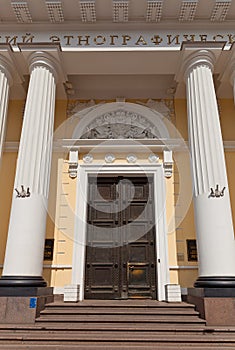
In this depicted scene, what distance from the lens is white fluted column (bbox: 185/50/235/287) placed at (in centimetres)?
634

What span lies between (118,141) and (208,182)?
318 cm

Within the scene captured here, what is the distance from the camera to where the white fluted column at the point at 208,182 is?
6340 mm

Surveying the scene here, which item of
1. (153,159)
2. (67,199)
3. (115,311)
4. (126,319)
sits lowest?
(126,319)

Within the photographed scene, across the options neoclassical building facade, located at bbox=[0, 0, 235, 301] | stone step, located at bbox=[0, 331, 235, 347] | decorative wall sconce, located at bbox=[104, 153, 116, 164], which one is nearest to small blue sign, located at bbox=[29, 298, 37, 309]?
stone step, located at bbox=[0, 331, 235, 347]

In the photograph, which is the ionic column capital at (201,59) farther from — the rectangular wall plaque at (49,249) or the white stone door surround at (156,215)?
the rectangular wall plaque at (49,249)

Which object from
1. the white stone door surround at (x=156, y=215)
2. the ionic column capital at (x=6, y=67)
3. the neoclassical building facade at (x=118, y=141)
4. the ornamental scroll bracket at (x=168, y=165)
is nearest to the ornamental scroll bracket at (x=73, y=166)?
the neoclassical building facade at (x=118, y=141)

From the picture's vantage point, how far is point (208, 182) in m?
6.95

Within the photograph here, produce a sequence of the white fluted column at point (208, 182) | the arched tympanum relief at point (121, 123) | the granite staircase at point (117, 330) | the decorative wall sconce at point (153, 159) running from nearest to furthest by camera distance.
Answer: the granite staircase at point (117, 330), the white fluted column at point (208, 182), the decorative wall sconce at point (153, 159), the arched tympanum relief at point (121, 123)

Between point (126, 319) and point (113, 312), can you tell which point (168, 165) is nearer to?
point (113, 312)

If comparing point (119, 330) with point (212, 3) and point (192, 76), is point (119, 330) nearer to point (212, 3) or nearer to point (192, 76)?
point (192, 76)

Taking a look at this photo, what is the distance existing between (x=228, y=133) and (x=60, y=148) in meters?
4.82

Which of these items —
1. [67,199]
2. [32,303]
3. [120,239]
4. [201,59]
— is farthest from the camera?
[67,199]

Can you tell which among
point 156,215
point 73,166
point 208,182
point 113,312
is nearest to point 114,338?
point 113,312

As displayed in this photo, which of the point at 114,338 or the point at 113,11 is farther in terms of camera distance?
the point at 113,11
